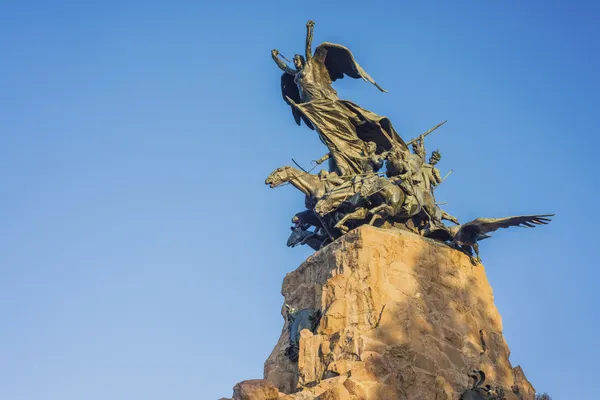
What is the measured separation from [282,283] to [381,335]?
3.35 meters

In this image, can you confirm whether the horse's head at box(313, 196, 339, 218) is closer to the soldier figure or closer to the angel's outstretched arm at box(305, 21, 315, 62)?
the soldier figure

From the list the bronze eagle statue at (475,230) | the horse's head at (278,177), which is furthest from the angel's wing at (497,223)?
the horse's head at (278,177)

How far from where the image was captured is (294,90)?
20.9m

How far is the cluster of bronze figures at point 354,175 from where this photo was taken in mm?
17312

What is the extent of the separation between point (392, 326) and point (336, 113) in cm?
562

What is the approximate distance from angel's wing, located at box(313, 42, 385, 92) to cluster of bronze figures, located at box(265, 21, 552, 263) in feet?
0.07

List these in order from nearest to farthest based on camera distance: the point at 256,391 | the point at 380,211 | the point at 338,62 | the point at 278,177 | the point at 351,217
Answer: the point at 256,391, the point at 380,211, the point at 351,217, the point at 278,177, the point at 338,62

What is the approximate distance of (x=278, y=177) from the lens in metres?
18.4

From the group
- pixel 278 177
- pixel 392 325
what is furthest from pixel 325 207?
pixel 392 325

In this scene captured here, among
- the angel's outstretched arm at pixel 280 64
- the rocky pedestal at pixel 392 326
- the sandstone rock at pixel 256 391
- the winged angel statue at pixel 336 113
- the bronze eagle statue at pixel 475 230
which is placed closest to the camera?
the sandstone rock at pixel 256 391

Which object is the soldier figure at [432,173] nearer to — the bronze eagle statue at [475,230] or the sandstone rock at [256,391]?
the bronze eagle statue at [475,230]

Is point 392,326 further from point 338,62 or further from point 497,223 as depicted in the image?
point 338,62

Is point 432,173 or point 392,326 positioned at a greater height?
point 432,173

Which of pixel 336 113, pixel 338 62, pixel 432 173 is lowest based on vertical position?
pixel 432 173
